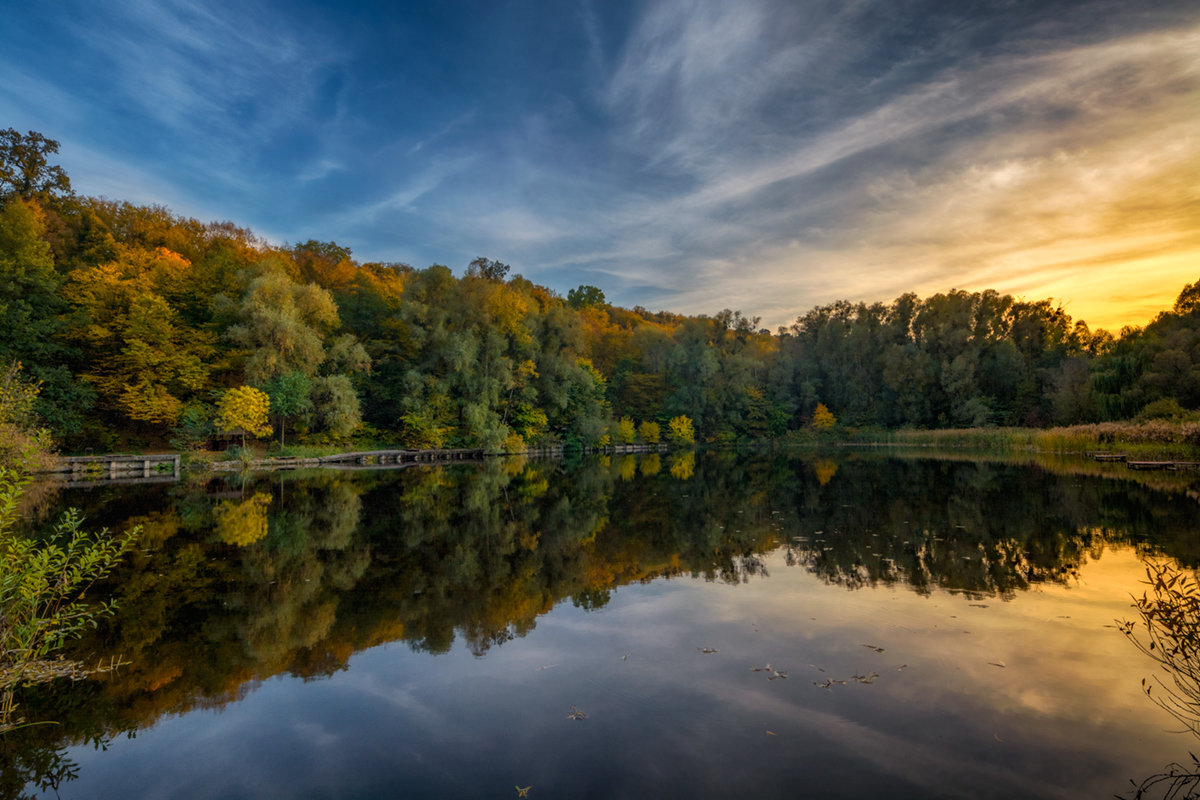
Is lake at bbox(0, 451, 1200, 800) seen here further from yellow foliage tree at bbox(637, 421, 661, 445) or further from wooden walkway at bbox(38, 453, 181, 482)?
yellow foliage tree at bbox(637, 421, 661, 445)

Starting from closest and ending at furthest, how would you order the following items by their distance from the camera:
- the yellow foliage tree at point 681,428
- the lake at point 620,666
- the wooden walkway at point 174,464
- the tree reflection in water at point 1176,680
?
the tree reflection in water at point 1176,680 → the lake at point 620,666 → the wooden walkway at point 174,464 → the yellow foliage tree at point 681,428

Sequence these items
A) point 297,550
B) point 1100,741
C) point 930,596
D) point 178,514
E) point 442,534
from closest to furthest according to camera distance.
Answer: point 1100,741, point 930,596, point 297,550, point 442,534, point 178,514

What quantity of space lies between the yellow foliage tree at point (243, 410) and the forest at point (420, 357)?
15 centimetres

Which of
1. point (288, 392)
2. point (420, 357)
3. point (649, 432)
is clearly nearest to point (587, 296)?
point (649, 432)

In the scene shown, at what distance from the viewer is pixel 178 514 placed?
14.6 m

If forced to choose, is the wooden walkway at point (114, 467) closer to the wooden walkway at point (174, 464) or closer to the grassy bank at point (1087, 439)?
the wooden walkway at point (174, 464)

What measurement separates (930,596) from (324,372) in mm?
40838

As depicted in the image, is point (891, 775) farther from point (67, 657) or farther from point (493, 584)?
point (67, 657)

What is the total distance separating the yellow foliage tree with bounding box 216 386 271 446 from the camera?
3031cm

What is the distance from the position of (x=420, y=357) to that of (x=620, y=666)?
42.1m

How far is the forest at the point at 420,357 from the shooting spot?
31344 mm

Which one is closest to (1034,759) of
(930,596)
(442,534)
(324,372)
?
(930,596)

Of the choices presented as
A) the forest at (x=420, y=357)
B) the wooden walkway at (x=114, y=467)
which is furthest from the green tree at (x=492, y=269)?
the wooden walkway at (x=114, y=467)

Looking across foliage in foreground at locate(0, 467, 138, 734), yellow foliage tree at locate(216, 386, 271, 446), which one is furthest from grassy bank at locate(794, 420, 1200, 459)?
yellow foliage tree at locate(216, 386, 271, 446)
